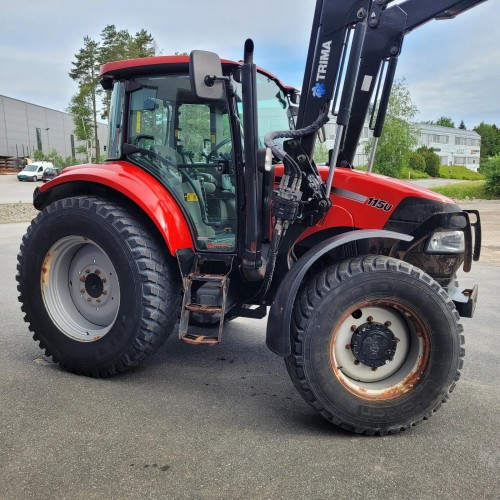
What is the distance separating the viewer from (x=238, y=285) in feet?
11.4

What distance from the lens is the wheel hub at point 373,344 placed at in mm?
2795

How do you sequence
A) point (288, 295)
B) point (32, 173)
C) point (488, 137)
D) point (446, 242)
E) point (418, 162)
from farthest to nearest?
point (488, 137), point (418, 162), point (32, 173), point (446, 242), point (288, 295)

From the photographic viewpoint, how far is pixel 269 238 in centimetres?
333

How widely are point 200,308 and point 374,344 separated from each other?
116cm

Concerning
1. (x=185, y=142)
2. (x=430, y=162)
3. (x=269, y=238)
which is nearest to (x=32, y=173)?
(x=185, y=142)

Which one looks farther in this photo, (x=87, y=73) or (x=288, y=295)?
(x=87, y=73)

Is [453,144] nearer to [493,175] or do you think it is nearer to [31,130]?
[493,175]

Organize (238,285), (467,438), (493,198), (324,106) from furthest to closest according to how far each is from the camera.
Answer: (493,198) < (238,285) < (324,106) < (467,438)

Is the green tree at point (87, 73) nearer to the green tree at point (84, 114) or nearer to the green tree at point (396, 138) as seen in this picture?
the green tree at point (84, 114)

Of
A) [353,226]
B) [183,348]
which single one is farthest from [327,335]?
[183,348]

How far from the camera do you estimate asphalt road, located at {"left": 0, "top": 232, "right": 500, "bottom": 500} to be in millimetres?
2225

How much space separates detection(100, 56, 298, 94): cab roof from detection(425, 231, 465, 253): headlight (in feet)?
5.74

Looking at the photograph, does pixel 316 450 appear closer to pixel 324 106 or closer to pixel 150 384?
pixel 150 384

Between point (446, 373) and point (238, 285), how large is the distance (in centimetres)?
152
